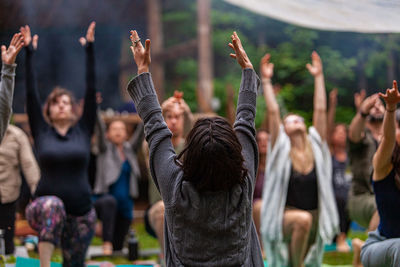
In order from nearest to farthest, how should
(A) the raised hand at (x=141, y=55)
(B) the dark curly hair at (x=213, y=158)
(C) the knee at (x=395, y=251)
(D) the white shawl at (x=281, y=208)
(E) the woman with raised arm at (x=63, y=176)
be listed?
1. (B) the dark curly hair at (x=213, y=158)
2. (A) the raised hand at (x=141, y=55)
3. (C) the knee at (x=395, y=251)
4. (E) the woman with raised arm at (x=63, y=176)
5. (D) the white shawl at (x=281, y=208)

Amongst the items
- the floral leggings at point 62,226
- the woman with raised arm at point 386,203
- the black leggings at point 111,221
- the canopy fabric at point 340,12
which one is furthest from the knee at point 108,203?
the woman with raised arm at point 386,203

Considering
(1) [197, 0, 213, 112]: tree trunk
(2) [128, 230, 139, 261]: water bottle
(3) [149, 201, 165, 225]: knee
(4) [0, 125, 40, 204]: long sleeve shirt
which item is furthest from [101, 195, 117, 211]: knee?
(1) [197, 0, 213, 112]: tree trunk

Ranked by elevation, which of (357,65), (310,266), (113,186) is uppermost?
(357,65)

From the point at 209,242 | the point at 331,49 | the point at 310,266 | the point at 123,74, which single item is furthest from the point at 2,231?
the point at 123,74

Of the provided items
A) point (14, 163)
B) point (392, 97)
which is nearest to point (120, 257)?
point (14, 163)

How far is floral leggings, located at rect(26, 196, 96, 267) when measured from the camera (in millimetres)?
4012

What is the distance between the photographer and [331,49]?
8.52 m

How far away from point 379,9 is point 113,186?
385cm

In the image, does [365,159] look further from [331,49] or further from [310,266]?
[331,49]

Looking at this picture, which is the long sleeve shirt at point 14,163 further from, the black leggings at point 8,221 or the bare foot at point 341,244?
the bare foot at point 341,244

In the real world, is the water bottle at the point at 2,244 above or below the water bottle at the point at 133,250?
above

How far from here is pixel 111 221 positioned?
6613mm

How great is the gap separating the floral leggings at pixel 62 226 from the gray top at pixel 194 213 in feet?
5.58

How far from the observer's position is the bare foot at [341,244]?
23.9ft
